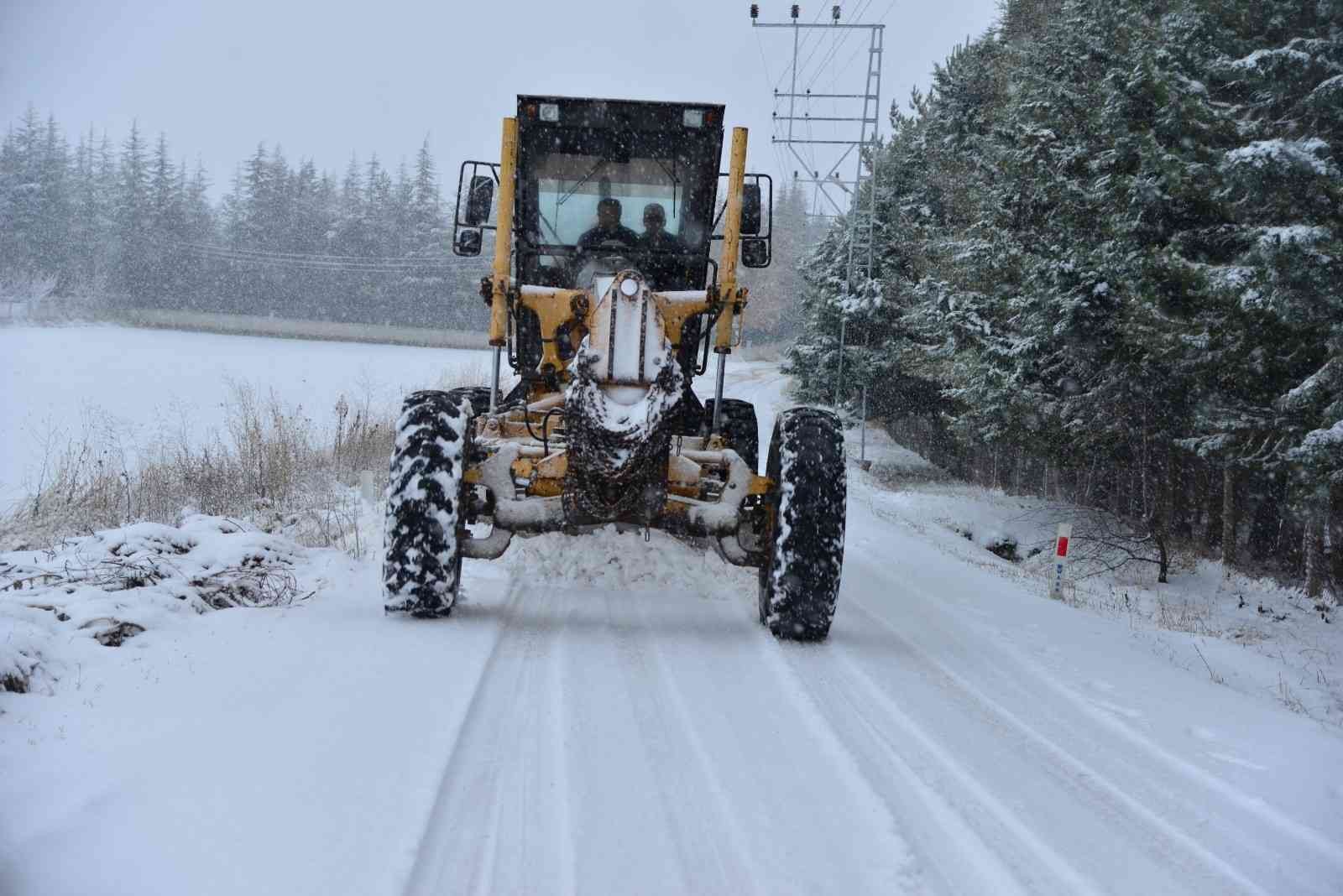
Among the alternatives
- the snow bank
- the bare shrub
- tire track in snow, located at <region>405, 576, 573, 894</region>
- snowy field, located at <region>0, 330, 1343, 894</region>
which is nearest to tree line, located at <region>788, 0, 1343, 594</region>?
snowy field, located at <region>0, 330, 1343, 894</region>

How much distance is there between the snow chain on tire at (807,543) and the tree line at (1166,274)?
19.2ft

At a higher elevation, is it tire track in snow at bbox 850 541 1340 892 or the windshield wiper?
the windshield wiper

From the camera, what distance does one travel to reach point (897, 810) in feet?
10.7

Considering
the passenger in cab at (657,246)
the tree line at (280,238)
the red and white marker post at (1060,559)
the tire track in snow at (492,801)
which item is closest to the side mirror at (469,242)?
the passenger in cab at (657,246)

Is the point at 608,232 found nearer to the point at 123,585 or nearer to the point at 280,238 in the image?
the point at 123,585

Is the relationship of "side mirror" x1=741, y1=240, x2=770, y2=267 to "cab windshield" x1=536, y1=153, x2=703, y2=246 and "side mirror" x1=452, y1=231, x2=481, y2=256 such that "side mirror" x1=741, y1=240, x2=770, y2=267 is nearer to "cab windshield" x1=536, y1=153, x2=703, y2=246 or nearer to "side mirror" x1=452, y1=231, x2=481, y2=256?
"cab windshield" x1=536, y1=153, x2=703, y2=246

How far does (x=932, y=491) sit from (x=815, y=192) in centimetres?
969

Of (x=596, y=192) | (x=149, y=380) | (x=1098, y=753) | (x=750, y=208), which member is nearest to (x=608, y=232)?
(x=596, y=192)

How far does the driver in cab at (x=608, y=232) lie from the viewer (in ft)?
23.5

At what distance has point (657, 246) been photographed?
23.6 feet

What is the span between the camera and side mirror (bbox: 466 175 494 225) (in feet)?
21.4

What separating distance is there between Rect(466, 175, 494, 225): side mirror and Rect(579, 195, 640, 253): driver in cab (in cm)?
82

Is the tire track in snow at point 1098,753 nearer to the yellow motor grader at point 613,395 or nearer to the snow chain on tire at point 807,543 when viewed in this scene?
the snow chain on tire at point 807,543

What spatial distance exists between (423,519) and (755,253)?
125 inches
